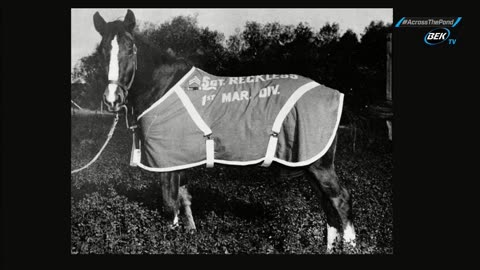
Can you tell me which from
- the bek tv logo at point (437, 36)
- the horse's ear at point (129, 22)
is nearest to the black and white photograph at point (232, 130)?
the horse's ear at point (129, 22)

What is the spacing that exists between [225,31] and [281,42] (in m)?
0.78

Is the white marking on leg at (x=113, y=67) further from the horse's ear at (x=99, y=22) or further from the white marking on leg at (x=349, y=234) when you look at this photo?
the white marking on leg at (x=349, y=234)

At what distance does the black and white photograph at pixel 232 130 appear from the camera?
5.72 meters

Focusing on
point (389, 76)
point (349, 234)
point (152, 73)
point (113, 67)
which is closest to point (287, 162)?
point (349, 234)

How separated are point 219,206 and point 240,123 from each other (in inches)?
64.5

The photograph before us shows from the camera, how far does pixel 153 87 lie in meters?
5.99

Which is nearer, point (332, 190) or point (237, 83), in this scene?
point (332, 190)

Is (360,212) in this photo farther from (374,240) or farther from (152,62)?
(152,62)

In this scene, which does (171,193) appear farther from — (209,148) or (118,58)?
(118,58)

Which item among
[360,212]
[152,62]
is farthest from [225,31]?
[360,212]

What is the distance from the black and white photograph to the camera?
572cm

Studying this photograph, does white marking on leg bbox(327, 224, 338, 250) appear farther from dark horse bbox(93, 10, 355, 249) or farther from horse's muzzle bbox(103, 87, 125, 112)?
horse's muzzle bbox(103, 87, 125, 112)

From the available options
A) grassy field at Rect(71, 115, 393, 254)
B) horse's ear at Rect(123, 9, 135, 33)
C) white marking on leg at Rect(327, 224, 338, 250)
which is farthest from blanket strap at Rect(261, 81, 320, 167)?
horse's ear at Rect(123, 9, 135, 33)

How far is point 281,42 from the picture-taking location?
6699mm
